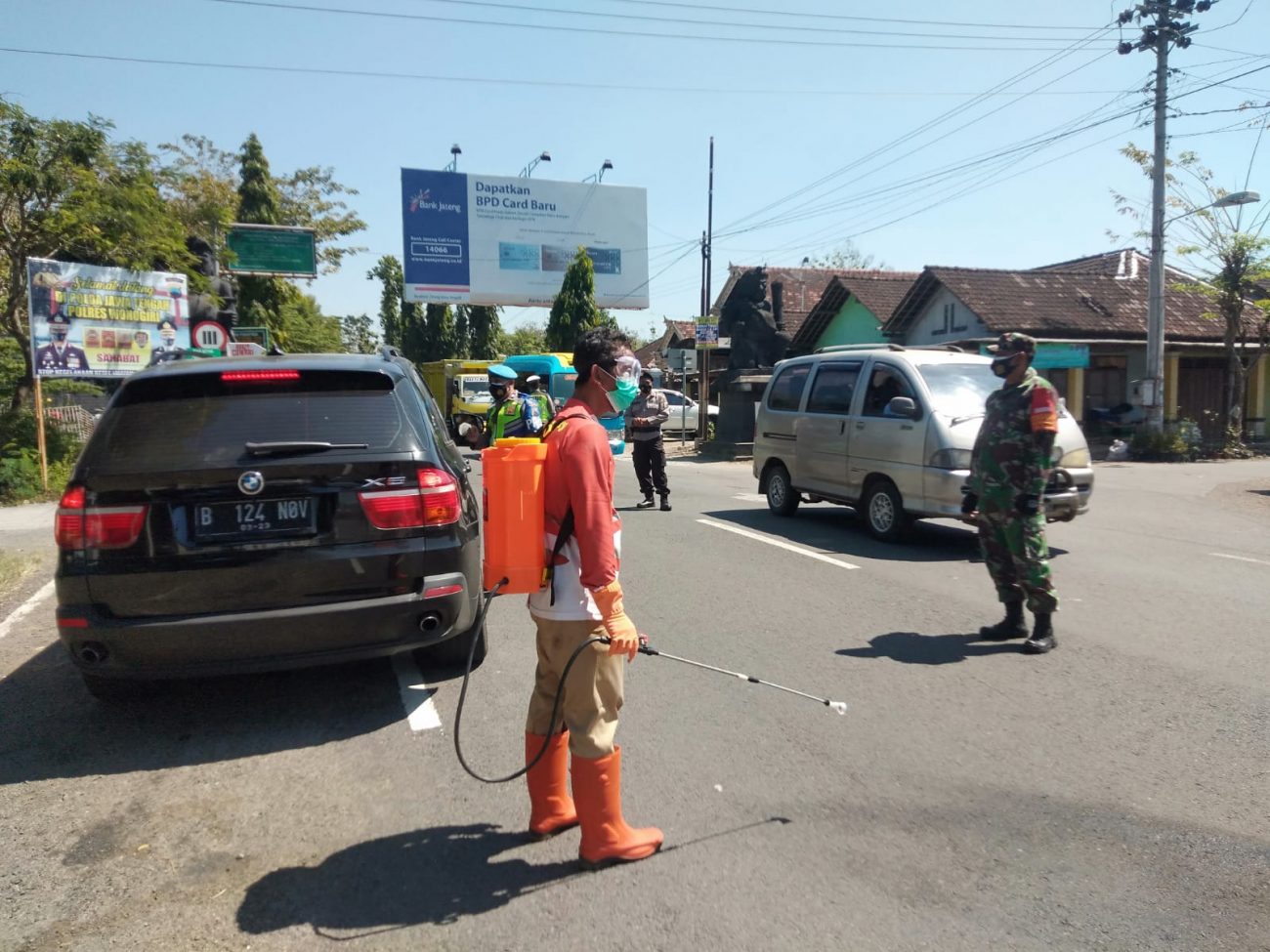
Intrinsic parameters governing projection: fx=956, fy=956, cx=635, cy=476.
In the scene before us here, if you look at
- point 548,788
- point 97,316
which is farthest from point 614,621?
point 97,316

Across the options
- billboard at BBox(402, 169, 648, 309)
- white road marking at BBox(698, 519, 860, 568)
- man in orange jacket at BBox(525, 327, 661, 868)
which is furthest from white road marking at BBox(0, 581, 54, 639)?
billboard at BBox(402, 169, 648, 309)

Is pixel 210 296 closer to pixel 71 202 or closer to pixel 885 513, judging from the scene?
pixel 71 202

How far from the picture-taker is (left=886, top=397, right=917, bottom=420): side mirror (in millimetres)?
9016

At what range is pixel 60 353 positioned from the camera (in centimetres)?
1370

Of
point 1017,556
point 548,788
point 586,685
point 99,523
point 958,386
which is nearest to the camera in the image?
point 586,685

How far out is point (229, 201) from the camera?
1296 inches

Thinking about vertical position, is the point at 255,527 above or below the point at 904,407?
below

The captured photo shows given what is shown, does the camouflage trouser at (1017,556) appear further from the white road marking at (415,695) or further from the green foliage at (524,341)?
the green foliage at (524,341)

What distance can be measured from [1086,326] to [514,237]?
2214 cm

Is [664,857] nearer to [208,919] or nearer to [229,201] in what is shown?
[208,919]

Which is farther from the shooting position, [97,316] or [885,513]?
[97,316]

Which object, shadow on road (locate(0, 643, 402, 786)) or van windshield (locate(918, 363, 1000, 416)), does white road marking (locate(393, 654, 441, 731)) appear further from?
van windshield (locate(918, 363, 1000, 416))

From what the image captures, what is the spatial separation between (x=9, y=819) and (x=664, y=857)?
2.57m

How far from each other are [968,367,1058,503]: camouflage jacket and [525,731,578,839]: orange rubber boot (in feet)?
11.8
